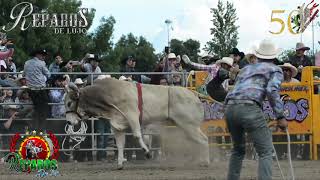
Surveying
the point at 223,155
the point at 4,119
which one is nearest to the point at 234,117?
the point at 223,155

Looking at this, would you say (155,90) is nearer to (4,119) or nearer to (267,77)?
(4,119)

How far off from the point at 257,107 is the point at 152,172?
4.24 metres

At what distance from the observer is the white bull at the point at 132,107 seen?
14.0m

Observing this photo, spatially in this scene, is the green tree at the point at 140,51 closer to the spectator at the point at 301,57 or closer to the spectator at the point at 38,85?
the spectator at the point at 301,57

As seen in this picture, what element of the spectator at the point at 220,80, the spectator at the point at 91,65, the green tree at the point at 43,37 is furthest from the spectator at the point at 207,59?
the green tree at the point at 43,37

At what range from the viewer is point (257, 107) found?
9.34 meters

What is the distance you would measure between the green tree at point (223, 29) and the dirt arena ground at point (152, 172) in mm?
42533

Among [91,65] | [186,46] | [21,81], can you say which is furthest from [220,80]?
[186,46]

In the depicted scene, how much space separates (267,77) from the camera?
938 cm

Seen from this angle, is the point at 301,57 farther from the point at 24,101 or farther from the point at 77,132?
the point at 24,101

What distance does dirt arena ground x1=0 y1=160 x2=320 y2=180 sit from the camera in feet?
39.6

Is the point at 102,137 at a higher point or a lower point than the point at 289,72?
lower

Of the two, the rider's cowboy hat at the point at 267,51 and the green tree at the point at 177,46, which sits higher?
the green tree at the point at 177,46

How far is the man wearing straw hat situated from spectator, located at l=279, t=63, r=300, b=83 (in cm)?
560
